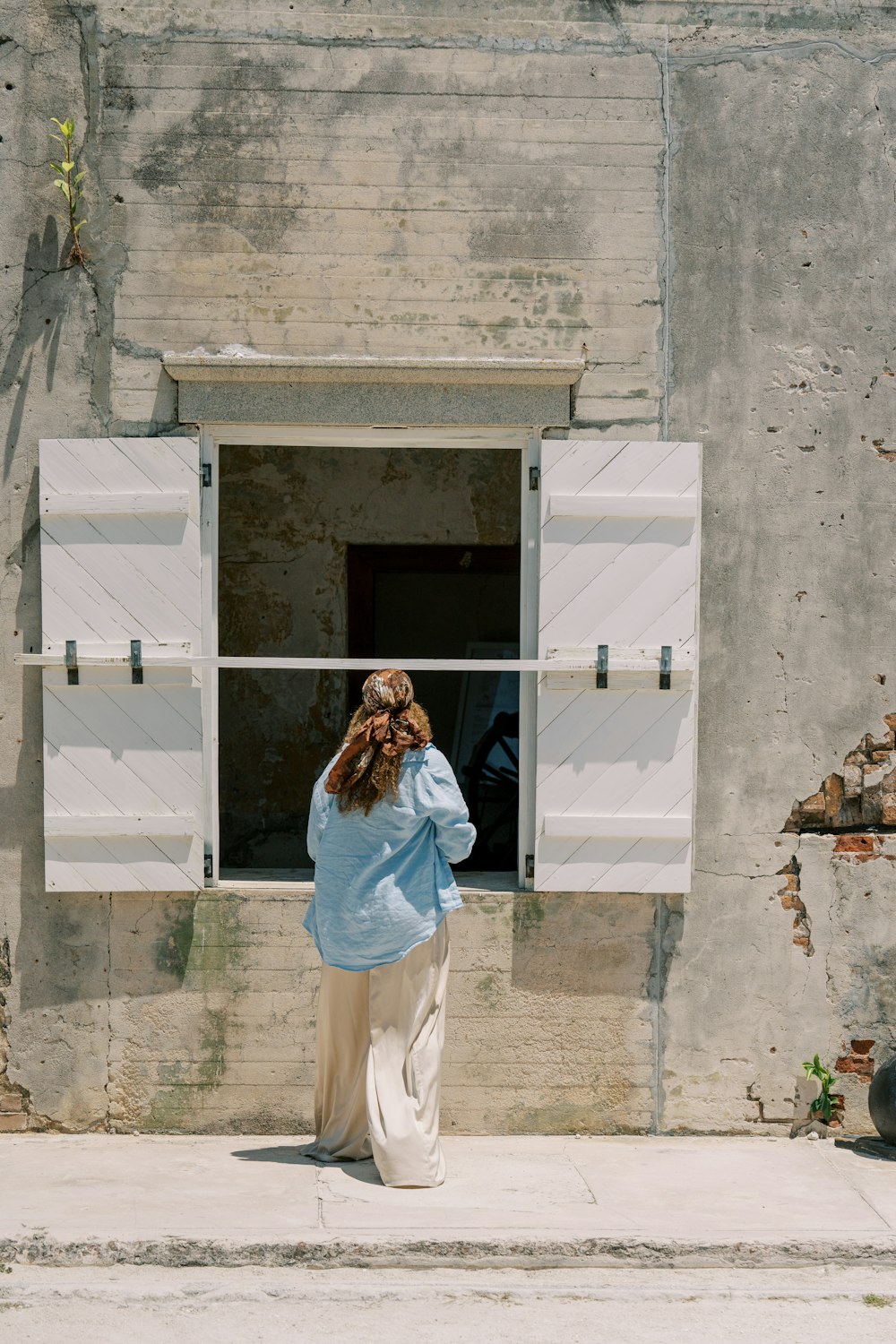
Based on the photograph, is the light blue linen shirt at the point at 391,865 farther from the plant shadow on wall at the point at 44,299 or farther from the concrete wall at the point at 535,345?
Result: the plant shadow on wall at the point at 44,299

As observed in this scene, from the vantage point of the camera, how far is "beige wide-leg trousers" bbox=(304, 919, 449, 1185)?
4.58 m

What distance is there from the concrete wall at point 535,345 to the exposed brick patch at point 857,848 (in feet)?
0.40

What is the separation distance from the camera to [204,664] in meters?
5.18

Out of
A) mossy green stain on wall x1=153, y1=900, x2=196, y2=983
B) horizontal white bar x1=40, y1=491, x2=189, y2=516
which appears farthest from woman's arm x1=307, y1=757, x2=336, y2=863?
horizontal white bar x1=40, y1=491, x2=189, y2=516

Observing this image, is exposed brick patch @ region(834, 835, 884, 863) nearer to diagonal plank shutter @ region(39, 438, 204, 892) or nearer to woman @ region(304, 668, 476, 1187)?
woman @ region(304, 668, 476, 1187)

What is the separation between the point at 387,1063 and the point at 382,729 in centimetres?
106

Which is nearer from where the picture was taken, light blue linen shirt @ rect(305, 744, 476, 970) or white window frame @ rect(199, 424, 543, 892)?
light blue linen shirt @ rect(305, 744, 476, 970)

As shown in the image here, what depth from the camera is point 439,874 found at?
186 inches

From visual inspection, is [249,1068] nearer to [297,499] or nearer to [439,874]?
[439,874]

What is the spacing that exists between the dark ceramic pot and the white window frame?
1388 mm

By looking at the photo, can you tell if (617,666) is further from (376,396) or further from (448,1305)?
(448,1305)

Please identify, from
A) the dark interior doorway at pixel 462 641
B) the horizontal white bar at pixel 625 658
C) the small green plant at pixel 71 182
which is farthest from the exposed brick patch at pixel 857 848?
the small green plant at pixel 71 182

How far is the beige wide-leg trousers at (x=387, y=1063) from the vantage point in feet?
15.0

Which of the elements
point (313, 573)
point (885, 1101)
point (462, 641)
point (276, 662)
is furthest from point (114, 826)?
point (462, 641)
